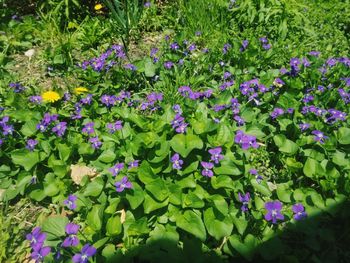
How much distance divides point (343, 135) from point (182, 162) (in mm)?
1209

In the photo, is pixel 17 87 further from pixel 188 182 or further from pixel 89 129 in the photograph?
pixel 188 182

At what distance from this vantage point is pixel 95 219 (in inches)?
88.3

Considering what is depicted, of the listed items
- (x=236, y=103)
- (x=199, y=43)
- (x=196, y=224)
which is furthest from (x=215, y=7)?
(x=196, y=224)

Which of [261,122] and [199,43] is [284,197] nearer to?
[261,122]

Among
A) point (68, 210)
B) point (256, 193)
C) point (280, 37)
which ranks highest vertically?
point (280, 37)

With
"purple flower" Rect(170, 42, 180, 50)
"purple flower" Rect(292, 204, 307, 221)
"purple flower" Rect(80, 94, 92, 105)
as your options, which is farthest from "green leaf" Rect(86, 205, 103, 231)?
"purple flower" Rect(170, 42, 180, 50)

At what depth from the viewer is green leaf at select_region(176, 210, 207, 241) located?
2153 millimetres

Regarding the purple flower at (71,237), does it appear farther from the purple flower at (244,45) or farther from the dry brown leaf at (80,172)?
the purple flower at (244,45)

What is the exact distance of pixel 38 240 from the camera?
1974 mm

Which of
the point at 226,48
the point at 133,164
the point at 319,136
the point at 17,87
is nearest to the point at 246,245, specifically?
the point at 133,164

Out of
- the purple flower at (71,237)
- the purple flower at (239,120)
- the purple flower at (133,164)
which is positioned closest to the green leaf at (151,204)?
the purple flower at (133,164)

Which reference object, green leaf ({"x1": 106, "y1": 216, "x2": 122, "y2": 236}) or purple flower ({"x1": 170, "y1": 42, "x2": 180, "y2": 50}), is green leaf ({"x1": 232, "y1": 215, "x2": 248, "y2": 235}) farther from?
purple flower ({"x1": 170, "y1": 42, "x2": 180, "y2": 50})

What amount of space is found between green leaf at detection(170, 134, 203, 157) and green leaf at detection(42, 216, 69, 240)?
2.75ft

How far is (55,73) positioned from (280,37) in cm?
249
